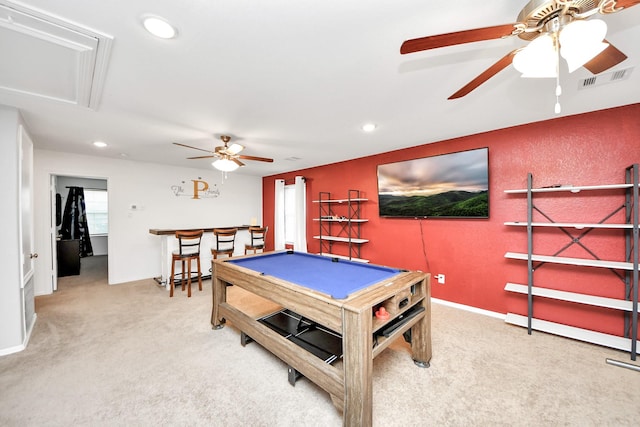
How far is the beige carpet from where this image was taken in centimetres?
161

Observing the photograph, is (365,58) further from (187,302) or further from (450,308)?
(187,302)

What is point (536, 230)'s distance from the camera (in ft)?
9.20

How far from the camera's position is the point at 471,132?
3.12m

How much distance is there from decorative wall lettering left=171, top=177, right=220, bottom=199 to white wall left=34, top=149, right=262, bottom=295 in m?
0.05

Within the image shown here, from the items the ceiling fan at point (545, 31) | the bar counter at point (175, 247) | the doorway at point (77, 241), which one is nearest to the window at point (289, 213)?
the bar counter at point (175, 247)

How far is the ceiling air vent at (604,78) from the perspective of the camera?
5.89 ft

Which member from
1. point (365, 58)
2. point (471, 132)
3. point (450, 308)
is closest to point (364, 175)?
point (471, 132)

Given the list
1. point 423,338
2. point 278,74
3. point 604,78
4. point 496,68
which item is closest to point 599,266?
point 604,78

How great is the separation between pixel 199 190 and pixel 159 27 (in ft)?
15.5

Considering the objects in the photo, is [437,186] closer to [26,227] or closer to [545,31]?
[545,31]

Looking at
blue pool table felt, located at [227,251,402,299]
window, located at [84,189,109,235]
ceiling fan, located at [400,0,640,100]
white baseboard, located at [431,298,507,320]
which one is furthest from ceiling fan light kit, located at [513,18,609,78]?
window, located at [84,189,109,235]

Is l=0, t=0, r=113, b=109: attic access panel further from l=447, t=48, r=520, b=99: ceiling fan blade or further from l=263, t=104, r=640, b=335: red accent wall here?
l=263, t=104, r=640, b=335: red accent wall

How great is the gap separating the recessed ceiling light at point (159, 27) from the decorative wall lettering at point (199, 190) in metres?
4.47

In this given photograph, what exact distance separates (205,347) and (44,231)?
386 centimetres
